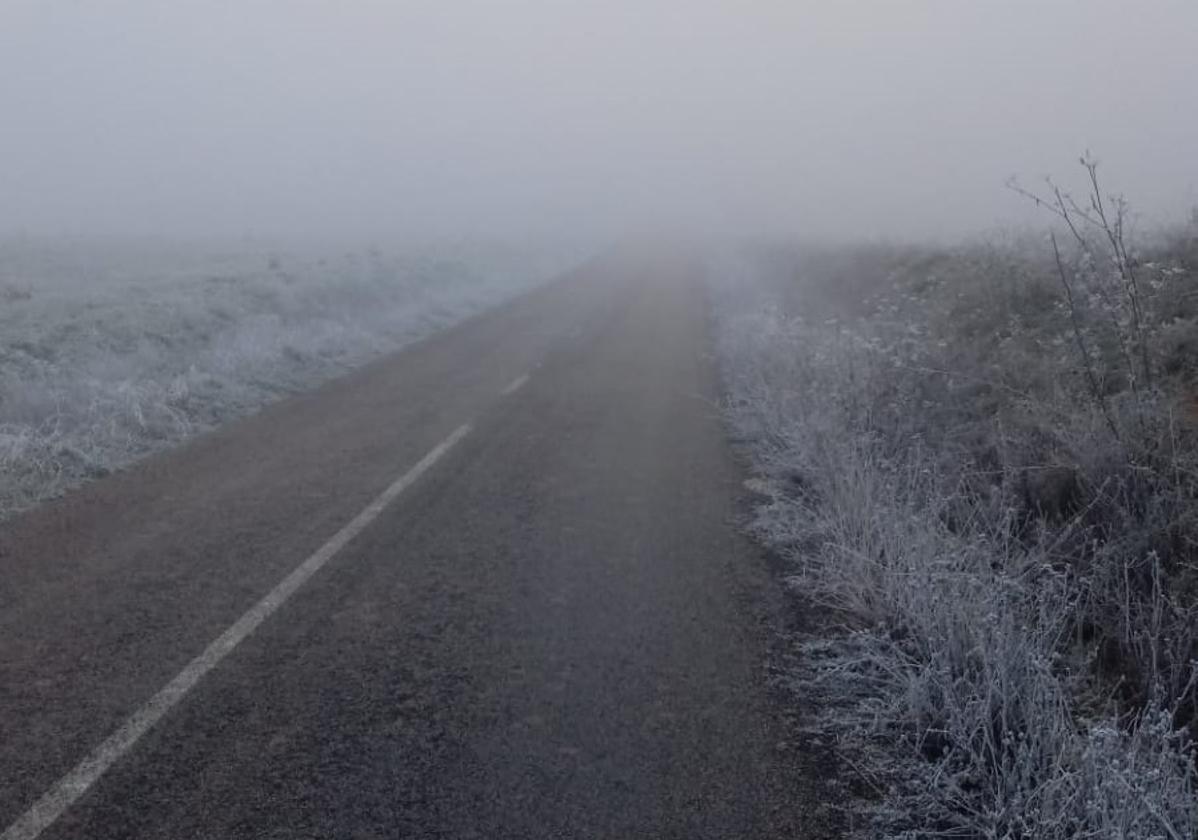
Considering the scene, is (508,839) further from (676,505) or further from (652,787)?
(676,505)

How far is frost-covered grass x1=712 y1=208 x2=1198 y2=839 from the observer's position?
128 inches

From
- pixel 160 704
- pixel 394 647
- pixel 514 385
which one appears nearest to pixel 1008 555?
pixel 394 647

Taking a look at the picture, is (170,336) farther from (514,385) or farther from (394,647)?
(394,647)

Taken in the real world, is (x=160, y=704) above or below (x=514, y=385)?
below

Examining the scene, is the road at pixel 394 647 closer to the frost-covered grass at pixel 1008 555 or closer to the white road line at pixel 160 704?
the white road line at pixel 160 704

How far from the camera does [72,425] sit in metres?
8.87

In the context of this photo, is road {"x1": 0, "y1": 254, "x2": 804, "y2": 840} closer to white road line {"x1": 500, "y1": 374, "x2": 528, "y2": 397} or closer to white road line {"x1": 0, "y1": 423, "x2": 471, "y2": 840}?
white road line {"x1": 0, "y1": 423, "x2": 471, "y2": 840}

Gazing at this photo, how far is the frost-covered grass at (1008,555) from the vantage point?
3.26 meters

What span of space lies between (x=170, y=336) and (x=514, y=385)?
219 inches

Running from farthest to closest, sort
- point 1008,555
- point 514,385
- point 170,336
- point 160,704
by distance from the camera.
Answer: point 170,336, point 514,385, point 1008,555, point 160,704

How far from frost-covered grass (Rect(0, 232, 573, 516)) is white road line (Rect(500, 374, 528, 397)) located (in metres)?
2.62

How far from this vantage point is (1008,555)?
5109 millimetres

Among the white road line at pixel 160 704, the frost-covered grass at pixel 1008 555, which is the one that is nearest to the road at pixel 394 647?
the white road line at pixel 160 704

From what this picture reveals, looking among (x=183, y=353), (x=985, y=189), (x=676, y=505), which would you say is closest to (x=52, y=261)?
(x=183, y=353)
